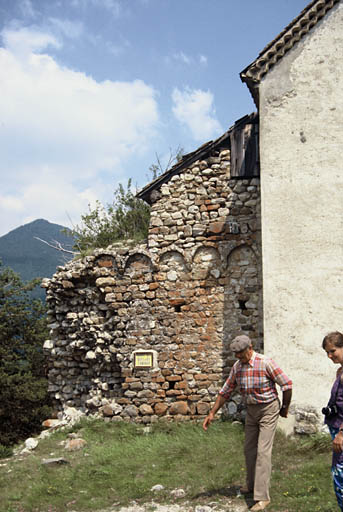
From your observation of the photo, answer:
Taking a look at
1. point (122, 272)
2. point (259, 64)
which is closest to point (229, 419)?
point (122, 272)

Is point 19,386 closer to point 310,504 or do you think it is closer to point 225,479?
point 225,479

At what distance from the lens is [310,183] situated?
8.30 m

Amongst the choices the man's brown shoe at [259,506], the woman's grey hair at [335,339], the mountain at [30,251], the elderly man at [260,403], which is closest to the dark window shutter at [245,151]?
the elderly man at [260,403]

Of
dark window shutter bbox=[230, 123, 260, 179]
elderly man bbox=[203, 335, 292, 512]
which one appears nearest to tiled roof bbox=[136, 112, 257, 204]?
dark window shutter bbox=[230, 123, 260, 179]

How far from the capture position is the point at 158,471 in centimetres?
709

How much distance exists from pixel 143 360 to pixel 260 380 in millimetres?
4943

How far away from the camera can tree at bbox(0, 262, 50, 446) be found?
14.2 meters

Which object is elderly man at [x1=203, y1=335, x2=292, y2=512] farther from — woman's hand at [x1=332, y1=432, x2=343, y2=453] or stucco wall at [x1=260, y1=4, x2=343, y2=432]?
stucco wall at [x1=260, y1=4, x2=343, y2=432]

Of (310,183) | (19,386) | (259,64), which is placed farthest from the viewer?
(19,386)

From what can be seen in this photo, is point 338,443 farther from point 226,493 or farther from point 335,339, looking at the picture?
point 226,493

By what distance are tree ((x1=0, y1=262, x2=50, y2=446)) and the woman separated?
11385 millimetres

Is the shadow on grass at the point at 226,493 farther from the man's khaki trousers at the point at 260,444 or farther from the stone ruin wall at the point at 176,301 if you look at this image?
the stone ruin wall at the point at 176,301

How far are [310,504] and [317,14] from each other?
796 cm

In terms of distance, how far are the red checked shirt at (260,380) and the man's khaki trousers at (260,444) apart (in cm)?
10
